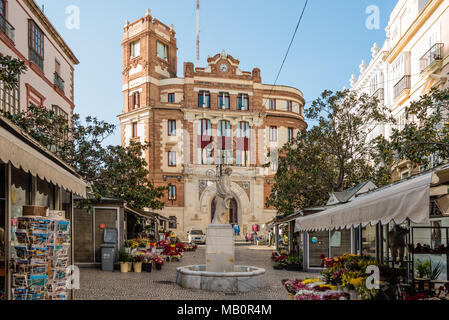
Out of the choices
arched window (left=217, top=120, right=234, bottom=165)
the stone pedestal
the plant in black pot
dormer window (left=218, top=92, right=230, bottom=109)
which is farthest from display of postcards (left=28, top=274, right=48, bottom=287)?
dormer window (left=218, top=92, right=230, bottom=109)

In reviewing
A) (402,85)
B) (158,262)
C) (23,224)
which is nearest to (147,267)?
(158,262)

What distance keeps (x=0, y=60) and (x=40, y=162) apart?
21.0 ft

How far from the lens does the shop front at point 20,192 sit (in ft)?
19.9

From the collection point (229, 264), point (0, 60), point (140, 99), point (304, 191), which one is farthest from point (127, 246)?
point (140, 99)

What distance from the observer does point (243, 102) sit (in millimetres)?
51312

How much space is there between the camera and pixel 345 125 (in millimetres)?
23188

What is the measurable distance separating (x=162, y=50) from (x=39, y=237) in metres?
46.2

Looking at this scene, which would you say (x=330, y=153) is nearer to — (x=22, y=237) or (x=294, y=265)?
(x=294, y=265)

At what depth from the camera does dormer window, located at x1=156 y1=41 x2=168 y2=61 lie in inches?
2016

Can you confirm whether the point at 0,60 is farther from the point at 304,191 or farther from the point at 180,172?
the point at 180,172

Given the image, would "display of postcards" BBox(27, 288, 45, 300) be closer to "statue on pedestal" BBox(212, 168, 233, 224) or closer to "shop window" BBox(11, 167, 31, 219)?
"shop window" BBox(11, 167, 31, 219)

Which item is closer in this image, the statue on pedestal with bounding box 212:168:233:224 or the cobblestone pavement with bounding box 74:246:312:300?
the cobblestone pavement with bounding box 74:246:312:300

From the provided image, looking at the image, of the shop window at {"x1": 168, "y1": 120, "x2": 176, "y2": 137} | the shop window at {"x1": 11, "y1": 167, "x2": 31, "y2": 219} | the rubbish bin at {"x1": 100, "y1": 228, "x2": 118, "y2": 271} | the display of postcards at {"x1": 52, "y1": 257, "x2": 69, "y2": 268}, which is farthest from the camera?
the shop window at {"x1": 168, "y1": 120, "x2": 176, "y2": 137}

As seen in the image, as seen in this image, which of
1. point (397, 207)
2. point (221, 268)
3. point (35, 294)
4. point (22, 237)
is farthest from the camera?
point (221, 268)
